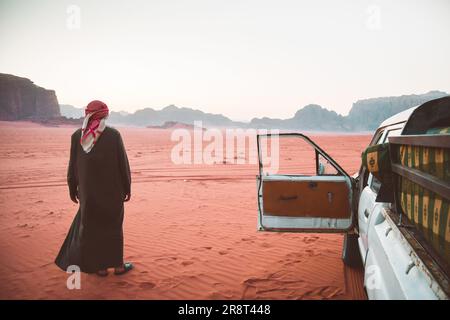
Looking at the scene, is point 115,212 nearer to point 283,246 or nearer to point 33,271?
point 33,271

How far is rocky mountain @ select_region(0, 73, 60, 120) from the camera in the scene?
94250 mm

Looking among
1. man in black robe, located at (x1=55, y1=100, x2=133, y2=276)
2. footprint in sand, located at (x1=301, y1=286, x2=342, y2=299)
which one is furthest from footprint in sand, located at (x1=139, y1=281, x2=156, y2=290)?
footprint in sand, located at (x1=301, y1=286, x2=342, y2=299)

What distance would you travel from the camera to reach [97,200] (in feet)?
11.7

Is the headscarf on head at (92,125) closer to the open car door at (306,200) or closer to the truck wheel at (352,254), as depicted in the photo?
the open car door at (306,200)

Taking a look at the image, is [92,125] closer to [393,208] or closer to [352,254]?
[393,208]

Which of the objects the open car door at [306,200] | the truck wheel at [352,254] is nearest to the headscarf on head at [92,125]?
the open car door at [306,200]

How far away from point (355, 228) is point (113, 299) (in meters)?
2.74

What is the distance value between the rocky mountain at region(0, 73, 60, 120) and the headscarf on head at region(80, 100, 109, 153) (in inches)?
4244

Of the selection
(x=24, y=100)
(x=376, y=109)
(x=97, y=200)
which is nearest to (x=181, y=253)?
(x=97, y=200)

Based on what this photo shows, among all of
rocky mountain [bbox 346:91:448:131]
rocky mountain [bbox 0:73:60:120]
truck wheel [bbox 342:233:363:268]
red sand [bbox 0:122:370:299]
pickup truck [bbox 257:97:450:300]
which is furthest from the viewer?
rocky mountain [bbox 346:91:448:131]

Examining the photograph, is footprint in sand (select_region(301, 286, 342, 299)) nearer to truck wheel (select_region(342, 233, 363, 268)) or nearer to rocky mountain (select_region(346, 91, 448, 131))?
truck wheel (select_region(342, 233, 363, 268))

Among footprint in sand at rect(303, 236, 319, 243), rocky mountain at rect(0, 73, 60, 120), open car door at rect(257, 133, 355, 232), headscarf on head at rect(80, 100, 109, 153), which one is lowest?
footprint in sand at rect(303, 236, 319, 243)

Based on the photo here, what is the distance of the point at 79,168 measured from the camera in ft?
11.8
